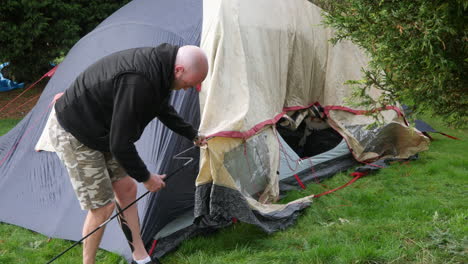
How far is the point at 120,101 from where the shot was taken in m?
2.42

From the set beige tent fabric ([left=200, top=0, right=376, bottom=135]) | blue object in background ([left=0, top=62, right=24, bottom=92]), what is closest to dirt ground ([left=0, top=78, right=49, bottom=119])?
blue object in background ([left=0, top=62, right=24, bottom=92])

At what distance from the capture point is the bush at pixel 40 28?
8.71 m

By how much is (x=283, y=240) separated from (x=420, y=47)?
1783 millimetres

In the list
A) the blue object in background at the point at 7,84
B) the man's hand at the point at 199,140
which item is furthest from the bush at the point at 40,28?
the man's hand at the point at 199,140

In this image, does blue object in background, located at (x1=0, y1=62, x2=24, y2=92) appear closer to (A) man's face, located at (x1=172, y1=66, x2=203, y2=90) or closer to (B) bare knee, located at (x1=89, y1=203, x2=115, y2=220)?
(B) bare knee, located at (x1=89, y1=203, x2=115, y2=220)

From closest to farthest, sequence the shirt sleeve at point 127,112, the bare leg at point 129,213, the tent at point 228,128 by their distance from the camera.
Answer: the shirt sleeve at point 127,112
the bare leg at point 129,213
the tent at point 228,128

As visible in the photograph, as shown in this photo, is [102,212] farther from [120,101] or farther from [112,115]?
[120,101]

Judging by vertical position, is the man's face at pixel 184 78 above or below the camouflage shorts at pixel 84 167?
above

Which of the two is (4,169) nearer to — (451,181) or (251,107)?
(251,107)

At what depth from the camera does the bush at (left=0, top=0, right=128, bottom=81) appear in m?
8.71

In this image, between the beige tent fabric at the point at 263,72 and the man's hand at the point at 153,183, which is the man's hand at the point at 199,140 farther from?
the man's hand at the point at 153,183

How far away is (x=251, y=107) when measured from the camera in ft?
12.7

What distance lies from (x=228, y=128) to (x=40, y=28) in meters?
6.69

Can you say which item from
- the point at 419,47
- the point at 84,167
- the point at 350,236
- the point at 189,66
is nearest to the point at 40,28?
the point at 84,167
